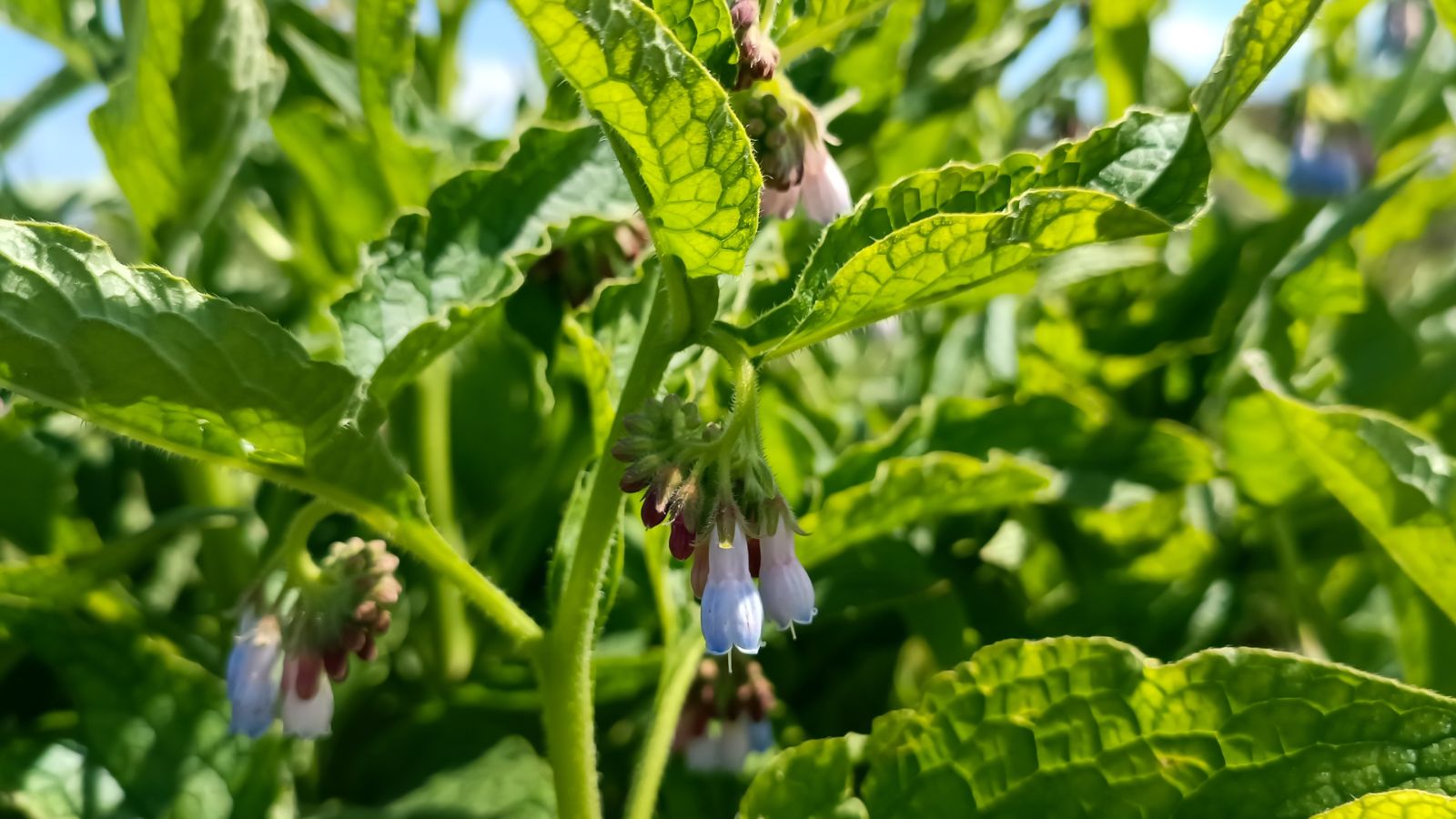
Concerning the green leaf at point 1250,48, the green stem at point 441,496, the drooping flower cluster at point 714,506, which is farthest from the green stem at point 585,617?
the green stem at point 441,496

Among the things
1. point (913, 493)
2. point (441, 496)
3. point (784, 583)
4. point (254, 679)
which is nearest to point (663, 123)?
point (784, 583)

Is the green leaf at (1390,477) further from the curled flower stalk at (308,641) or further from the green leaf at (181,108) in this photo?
the green leaf at (181,108)

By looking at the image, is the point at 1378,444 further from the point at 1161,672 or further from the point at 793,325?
the point at 793,325

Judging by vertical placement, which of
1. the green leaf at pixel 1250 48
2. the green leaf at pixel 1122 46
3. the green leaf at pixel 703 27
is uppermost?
the green leaf at pixel 1122 46

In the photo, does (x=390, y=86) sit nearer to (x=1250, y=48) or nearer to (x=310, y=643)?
(x=310, y=643)

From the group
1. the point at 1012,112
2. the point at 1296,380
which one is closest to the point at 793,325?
the point at 1296,380

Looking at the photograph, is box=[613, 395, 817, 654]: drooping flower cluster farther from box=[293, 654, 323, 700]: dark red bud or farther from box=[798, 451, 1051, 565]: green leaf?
box=[293, 654, 323, 700]: dark red bud
